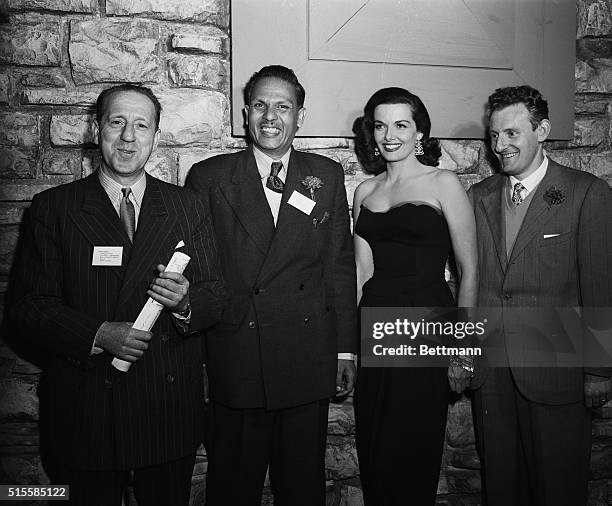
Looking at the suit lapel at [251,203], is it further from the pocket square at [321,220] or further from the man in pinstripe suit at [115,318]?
the man in pinstripe suit at [115,318]

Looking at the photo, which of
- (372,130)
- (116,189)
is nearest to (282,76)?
(372,130)

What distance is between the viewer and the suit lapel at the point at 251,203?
2.08 meters

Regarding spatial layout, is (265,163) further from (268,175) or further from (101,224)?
(101,224)

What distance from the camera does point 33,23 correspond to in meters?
2.37

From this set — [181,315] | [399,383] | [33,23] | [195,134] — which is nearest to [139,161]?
[181,315]

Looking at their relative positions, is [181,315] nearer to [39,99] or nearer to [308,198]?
[308,198]

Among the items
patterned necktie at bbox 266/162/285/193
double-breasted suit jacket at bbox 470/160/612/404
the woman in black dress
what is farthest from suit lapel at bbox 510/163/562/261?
patterned necktie at bbox 266/162/285/193

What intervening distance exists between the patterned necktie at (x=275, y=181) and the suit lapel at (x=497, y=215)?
2.70 feet

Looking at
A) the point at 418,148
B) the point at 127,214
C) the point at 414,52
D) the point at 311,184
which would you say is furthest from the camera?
the point at 414,52

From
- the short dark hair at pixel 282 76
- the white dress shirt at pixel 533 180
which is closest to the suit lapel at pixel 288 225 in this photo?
the short dark hair at pixel 282 76

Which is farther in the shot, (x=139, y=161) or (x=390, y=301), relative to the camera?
(x=390, y=301)

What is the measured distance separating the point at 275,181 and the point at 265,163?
0.09 meters

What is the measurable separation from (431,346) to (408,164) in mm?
737

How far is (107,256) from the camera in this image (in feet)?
5.70
